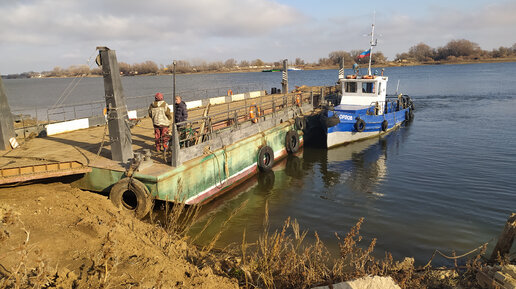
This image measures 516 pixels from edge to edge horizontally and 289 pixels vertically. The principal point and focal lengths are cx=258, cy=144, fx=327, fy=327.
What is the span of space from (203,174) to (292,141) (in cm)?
778

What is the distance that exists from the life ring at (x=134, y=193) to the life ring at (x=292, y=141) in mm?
9624

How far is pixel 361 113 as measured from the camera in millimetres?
20016

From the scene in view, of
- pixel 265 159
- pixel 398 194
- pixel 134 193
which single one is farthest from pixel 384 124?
pixel 134 193

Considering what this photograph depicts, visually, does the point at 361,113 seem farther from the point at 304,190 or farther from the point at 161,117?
the point at 161,117

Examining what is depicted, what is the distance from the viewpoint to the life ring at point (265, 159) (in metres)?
14.3

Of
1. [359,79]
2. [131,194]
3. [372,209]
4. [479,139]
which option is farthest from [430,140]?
[131,194]

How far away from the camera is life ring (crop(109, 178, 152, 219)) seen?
29.0 feet

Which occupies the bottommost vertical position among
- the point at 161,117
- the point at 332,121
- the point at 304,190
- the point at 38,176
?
the point at 304,190

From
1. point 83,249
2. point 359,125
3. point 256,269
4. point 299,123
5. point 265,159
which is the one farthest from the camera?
point 359,125

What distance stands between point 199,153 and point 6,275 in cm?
657

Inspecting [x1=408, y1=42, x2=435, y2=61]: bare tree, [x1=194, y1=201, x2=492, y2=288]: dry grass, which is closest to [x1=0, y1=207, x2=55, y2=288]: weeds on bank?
[x1=194, y1=201, x2=492, y2=288]: dry grass

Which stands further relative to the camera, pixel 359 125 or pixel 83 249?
pixel 359 125

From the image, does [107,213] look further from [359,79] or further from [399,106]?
[399,106]

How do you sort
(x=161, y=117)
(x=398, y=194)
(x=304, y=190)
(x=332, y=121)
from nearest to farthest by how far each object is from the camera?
1. (x=161, y=117)
2. (x=398, y=194)
3. (x=304, y=190)
4. (x=332, y=121)
